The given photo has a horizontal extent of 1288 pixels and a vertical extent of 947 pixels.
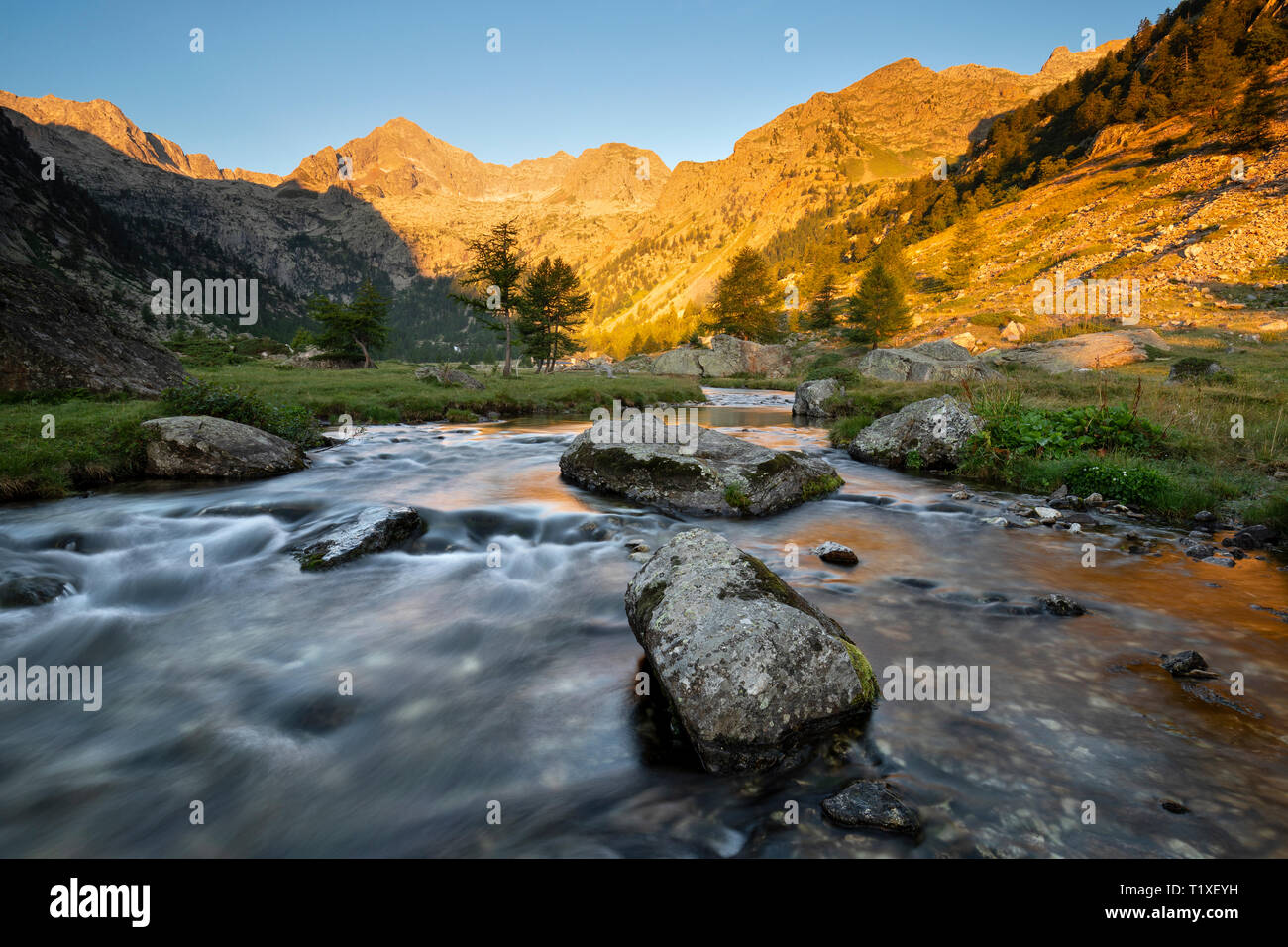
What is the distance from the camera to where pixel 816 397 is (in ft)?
97.6

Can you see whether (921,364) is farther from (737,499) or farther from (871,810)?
(871,810)

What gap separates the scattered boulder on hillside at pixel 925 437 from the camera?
1411 cm

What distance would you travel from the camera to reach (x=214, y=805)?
3828 millimetres

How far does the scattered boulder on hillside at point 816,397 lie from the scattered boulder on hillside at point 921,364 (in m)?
8.68

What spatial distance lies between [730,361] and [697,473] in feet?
204

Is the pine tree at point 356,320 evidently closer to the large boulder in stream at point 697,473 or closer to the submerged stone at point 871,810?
the large boulder in stream at point 697,473

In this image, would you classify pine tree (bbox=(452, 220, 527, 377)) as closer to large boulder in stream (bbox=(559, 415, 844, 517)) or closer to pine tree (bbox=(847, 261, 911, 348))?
large boulder in stream (bbox=(559, 415, 844, 517))

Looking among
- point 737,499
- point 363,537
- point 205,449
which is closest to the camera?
point 363,537

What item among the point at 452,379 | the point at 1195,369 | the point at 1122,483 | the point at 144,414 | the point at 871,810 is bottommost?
→ the point at 871,810

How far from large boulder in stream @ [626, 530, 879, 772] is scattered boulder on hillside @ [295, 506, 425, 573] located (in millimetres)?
5714

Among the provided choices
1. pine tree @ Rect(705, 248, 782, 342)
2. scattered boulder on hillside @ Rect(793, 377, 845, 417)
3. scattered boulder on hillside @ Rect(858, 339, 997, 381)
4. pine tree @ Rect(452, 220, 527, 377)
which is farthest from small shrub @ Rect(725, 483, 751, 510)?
pine tree @ Rect(705, 248, 782, 342)

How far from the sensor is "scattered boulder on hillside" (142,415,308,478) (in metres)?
11.9

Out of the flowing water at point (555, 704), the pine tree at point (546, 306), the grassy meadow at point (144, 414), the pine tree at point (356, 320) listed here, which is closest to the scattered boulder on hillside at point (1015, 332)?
the pine tree at point (546, 306)

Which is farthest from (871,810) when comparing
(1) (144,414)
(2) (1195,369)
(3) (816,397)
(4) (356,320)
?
(4) (356,320)
